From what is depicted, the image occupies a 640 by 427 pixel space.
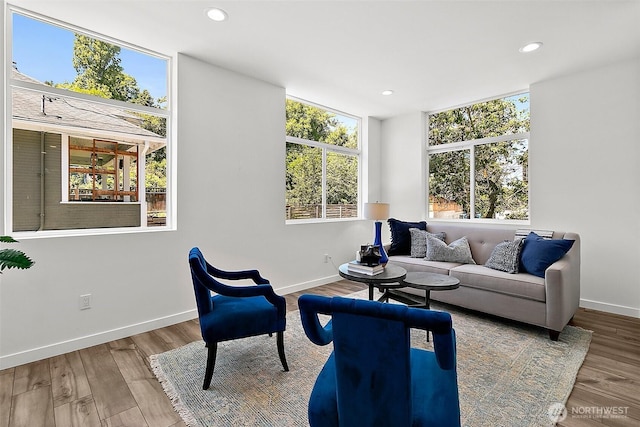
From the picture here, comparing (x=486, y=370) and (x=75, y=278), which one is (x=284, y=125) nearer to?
(x=75, y=278)

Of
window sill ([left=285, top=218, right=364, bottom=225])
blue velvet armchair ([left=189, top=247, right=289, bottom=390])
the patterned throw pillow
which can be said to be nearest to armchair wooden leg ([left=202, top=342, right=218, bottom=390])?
blue velvet armchair ([left=189, top=247, right=289, bottom=390])

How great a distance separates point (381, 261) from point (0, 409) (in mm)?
2765

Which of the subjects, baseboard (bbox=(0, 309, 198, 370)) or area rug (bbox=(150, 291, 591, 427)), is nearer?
area rug (bbox=(150, 291, 591, 427))

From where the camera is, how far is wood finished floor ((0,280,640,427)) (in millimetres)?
1693

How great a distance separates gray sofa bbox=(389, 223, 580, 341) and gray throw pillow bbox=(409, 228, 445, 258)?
187 mm

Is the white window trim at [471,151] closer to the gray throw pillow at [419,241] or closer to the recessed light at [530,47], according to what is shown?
the gray throw pillow at [419,241]

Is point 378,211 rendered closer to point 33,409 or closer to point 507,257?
point 507,257

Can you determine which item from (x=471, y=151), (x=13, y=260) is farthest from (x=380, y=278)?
(x=471, y=151)

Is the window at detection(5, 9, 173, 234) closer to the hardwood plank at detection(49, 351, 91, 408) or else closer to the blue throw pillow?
the hardwood plank at detection(49, 351, 91, 408)

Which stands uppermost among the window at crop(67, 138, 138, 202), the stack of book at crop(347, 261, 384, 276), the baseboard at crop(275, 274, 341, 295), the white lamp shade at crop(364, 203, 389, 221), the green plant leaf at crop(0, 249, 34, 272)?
the window at crop(67, 138, 138, 202)

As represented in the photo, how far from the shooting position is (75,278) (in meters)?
2.50

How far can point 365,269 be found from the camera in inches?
102

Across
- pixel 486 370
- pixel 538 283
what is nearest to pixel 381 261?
pixel 486 370

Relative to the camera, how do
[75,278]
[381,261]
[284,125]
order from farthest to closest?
[284,125] < [381,261] < [75,278]
